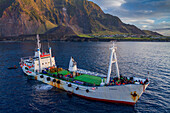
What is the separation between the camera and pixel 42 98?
2895cm

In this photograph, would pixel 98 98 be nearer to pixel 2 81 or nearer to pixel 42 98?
pixel 42 98

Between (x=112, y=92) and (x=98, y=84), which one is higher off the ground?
(x=98, y=84)

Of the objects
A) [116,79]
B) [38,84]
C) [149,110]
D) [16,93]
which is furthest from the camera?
[38,84]

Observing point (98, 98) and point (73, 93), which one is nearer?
point (98, 98)

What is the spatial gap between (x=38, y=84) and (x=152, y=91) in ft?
99.8

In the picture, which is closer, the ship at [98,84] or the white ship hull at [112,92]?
the white ship hull at [112,92]

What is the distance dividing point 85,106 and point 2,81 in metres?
28.4

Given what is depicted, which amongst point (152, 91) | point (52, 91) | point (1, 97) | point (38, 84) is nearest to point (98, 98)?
point (52, 91)

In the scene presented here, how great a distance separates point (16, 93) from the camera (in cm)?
3128

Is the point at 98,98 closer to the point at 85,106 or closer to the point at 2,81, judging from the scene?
the point at 85,106

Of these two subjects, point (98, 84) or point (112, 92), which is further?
point (98, 84)

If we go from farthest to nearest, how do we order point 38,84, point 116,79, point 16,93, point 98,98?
point 38,84 < point 16,93 < point 116,79 < point 98,98

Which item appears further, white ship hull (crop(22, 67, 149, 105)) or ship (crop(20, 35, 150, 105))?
ship (crop(20, 35, 150, 105))

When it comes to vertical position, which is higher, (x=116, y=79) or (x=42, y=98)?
(x=116, y=79)
